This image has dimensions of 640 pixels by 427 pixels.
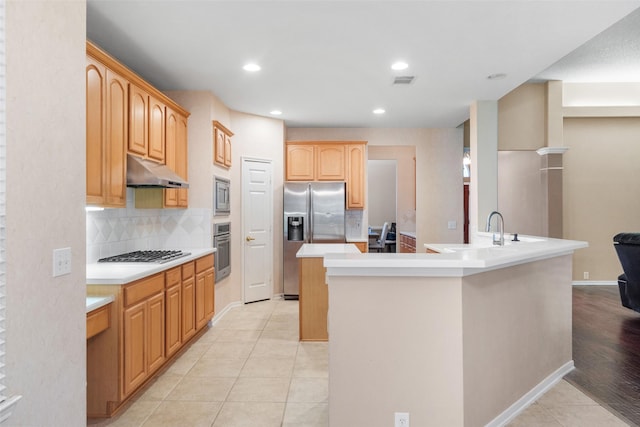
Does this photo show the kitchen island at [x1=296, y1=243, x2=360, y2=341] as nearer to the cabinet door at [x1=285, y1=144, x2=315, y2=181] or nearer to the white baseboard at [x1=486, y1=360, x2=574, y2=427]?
the white baseboard at [x1=486, y1=360, x2=574, y2=427]

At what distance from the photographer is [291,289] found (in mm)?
5652

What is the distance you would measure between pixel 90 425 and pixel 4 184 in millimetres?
1696

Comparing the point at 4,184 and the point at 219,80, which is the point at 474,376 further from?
the point at 219,80

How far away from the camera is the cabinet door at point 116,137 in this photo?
2711 mm

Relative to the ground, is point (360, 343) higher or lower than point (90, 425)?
higher

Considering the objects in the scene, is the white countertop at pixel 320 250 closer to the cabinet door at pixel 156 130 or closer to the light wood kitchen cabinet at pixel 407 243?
the cabinet door at pixel 156 130

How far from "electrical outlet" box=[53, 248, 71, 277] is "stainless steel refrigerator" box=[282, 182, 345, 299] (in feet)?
13.2

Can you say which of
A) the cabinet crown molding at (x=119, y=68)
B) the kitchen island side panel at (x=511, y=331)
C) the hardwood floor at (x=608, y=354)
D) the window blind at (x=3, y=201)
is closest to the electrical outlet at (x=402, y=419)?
the kitchen island side panel at (x=511, y=331)

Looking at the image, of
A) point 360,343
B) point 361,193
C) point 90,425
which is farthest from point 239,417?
point 361,193

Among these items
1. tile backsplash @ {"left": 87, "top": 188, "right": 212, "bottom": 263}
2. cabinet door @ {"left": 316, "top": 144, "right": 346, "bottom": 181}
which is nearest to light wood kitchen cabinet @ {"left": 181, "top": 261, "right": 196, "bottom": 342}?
tile backsplash @ {"left": 87, "top": 188, "right": 212, "bottom": 263}

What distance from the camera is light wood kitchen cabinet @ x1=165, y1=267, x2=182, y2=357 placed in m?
3.08

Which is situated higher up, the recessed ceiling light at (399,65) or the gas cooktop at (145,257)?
the recessed ceiling light at (399,65)

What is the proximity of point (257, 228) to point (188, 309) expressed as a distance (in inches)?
84.3

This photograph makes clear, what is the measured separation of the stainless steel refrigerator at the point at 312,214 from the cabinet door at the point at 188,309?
7.00ft
